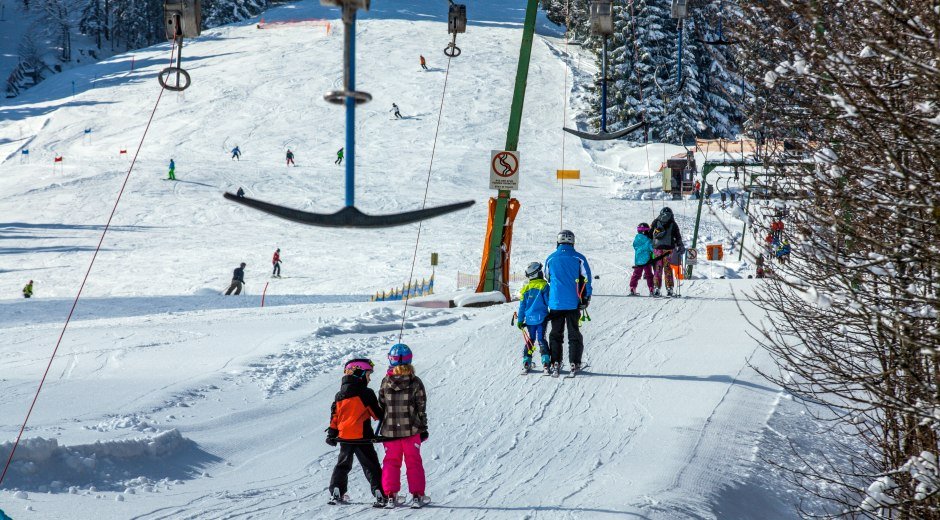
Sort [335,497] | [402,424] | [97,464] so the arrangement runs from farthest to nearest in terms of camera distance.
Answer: [97,464] → [335,497] → [402,424]

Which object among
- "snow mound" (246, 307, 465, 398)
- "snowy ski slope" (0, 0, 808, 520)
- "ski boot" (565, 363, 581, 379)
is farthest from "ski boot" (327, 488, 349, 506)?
"ski boot" (565, 363, 581, 379)

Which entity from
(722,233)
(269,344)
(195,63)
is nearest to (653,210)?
(722,233)

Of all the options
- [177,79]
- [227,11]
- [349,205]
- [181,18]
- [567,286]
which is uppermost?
[227,11]

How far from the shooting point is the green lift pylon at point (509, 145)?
16.7 m

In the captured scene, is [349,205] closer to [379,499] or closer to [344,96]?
[344,96]

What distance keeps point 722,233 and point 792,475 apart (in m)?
27.8

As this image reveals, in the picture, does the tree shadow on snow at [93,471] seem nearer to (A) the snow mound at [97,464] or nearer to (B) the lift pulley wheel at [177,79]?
(A) the snow mound at [97,464]

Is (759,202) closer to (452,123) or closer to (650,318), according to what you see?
→ (650,318)

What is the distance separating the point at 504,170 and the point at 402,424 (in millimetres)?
10153

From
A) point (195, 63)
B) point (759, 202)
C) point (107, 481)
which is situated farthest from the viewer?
point (195, 63)

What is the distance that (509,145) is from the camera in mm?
17672

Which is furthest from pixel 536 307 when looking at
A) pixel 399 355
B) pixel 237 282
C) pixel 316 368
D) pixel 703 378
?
pixel 237 282

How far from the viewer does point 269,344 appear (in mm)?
14133

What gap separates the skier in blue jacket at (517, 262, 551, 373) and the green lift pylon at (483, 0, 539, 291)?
17.1 feet
